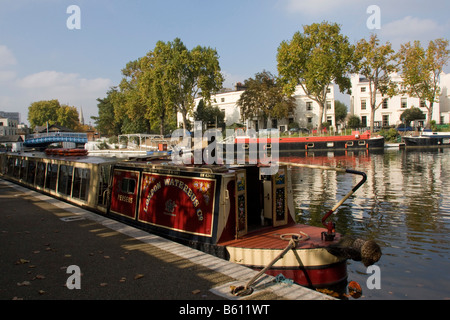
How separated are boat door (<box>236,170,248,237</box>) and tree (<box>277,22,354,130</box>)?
45.0 m

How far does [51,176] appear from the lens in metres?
17.3

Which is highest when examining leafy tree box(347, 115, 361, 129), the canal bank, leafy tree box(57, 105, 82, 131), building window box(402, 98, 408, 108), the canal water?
leafy tree box(57, 105, 82, 131)

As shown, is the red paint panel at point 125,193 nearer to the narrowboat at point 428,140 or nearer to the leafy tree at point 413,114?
the narrowboat at point 428,140

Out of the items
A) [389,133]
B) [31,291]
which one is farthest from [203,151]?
[389,133]

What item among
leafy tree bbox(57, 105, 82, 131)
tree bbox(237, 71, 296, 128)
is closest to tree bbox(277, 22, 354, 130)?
tree bbox(237, 71, 296, 128)

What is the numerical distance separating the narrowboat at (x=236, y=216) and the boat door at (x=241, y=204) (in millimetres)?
22

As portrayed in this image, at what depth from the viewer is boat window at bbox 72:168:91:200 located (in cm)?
1415

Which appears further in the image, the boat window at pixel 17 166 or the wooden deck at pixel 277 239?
the boat window at pixel 17 166

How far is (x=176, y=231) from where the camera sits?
966cm

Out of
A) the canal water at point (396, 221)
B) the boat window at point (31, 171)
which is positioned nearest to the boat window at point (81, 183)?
the boat window at point (31, 171)

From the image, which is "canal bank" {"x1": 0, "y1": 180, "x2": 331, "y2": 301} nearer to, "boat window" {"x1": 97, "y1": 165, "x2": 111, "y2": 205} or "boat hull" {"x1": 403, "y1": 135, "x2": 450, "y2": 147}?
"boat window" {"x1": 97, "y1": 165, "x2": 111, "y2": 205}

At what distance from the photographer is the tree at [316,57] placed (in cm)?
5034

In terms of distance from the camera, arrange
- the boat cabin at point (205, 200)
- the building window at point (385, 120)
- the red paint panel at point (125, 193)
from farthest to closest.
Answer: the building window at point (385, 120)
the red paint panel at point (125, 193)
the boat cabin at point (205, 200)
